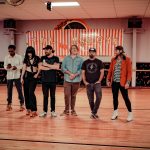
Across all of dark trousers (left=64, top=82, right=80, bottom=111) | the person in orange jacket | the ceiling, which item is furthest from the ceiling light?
the person in orange jacket

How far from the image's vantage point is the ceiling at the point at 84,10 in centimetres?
783

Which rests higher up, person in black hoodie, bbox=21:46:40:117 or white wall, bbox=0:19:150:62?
white wall, bbox=0:19:150:62

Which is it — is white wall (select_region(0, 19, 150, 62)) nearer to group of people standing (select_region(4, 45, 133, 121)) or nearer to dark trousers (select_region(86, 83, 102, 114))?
group of people standing (select_region(4, 45, 133, 121))

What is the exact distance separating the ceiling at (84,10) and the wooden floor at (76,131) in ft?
10.1

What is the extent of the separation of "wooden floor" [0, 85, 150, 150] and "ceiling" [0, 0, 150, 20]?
3.09m

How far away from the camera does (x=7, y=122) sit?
5.23 meters

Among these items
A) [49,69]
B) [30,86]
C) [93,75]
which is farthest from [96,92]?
[30,86]

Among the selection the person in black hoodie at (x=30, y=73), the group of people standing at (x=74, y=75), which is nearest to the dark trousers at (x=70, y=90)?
the group of people standing at (x=74, y=75)

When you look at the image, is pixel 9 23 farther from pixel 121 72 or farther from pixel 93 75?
pixel 121 72

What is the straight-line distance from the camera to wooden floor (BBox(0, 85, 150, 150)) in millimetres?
3881

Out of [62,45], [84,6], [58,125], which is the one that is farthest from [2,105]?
[62,45]

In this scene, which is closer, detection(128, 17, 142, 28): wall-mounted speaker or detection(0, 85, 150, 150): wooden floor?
detection(0, 85, 150, 150): wooden floor

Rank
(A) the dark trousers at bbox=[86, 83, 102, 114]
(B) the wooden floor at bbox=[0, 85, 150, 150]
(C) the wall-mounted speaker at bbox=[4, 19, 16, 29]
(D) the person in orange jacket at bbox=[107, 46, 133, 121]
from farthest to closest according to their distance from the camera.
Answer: (C) the wall-mounted speaker at bbox=[4, 19, 16, 29]
(A) the dark trousers at bbox=[86, 83, 102, 114]
(D) the person in orange jacket at bbox=[107, 46, 133, 121]
(B) the wooden floor at bbox=[0, 85, 150, 150]

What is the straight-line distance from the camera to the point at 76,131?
4598 mm
